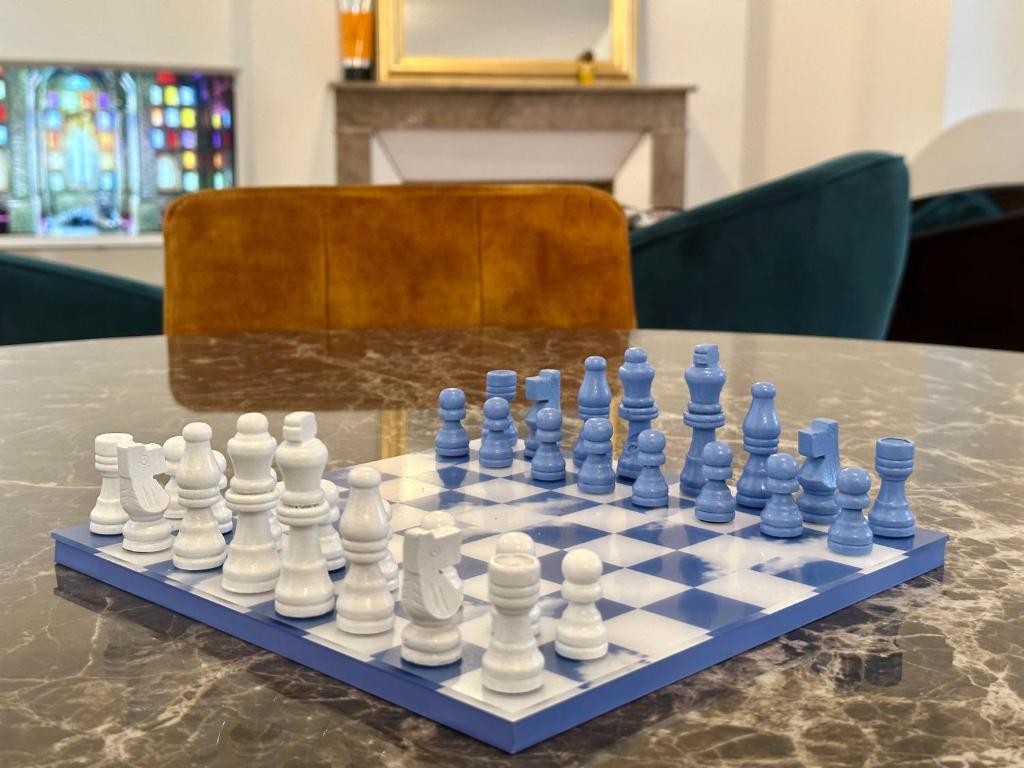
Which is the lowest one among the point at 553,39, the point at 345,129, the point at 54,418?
the point at 54,418

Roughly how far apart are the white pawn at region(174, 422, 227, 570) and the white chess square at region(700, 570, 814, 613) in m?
0.30

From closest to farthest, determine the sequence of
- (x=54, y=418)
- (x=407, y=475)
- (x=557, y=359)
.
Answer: (x=407, y=475)
(x=54, y=418)
(x=557, y=359)

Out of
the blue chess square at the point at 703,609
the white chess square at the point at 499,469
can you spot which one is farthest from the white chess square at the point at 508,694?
the white chess square at the point at 499,469

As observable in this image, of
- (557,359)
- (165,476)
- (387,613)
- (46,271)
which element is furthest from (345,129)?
(387,613)

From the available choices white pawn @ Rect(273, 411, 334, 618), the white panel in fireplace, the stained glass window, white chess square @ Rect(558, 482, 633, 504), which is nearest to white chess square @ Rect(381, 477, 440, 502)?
white chess square @ Rect(558, 482, 633, 504)

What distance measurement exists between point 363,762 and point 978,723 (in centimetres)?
28

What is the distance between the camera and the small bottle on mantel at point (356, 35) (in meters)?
6.59

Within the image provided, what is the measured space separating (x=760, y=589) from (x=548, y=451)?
31 cm

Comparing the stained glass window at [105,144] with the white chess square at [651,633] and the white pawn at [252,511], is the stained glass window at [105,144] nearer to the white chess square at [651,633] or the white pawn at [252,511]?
the white pawn at [252,511]

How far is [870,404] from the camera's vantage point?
54.2 inches

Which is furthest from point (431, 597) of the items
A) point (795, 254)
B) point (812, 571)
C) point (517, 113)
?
point (517, 113)

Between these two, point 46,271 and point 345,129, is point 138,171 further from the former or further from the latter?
point 46,271

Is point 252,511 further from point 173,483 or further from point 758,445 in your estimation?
point 758,445

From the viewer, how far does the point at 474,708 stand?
0.52 meters
